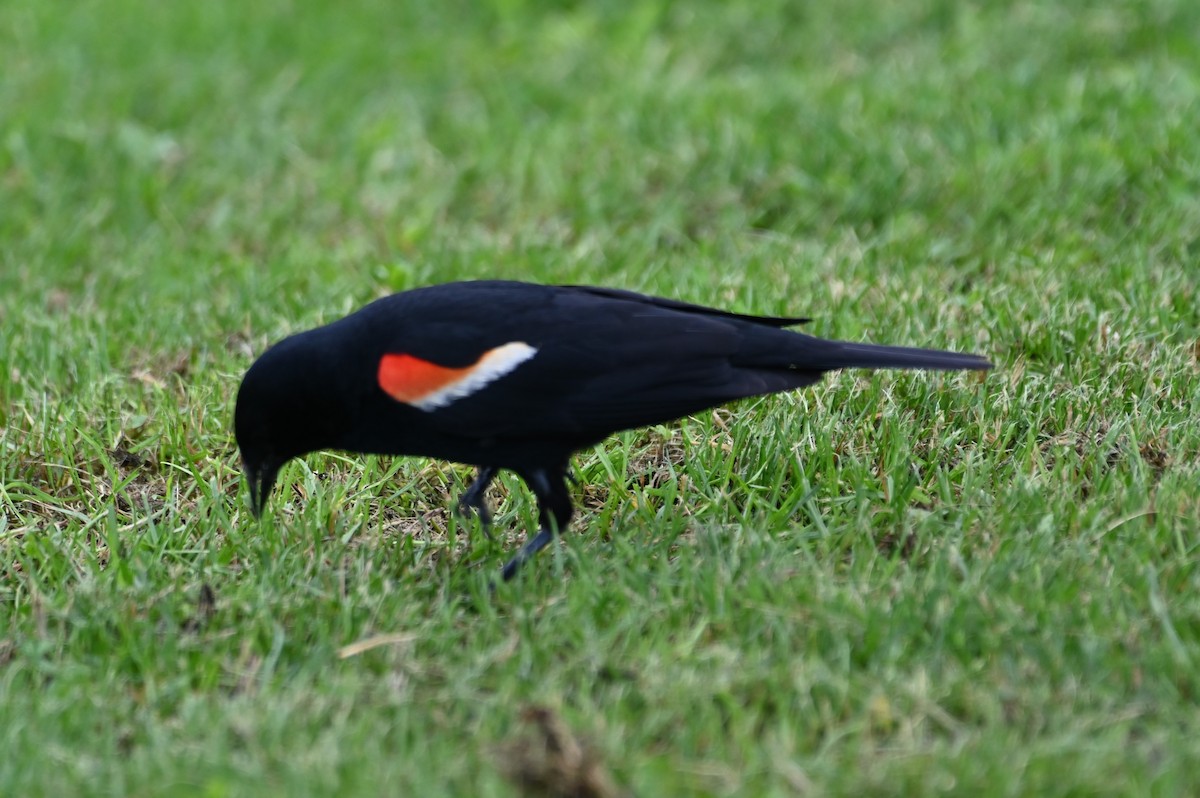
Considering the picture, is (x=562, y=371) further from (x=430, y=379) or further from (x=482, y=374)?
(x=430, y=379)

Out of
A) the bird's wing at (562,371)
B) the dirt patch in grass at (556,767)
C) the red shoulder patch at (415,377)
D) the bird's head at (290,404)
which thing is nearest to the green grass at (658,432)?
the dirt patch in grass at (556,767)

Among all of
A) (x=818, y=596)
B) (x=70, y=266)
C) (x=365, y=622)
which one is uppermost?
(x=818, y=596)

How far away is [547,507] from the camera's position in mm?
3725

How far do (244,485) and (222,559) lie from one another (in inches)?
17.8

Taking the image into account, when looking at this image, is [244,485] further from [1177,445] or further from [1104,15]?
[1104,15]

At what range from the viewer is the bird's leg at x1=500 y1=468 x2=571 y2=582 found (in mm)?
3691

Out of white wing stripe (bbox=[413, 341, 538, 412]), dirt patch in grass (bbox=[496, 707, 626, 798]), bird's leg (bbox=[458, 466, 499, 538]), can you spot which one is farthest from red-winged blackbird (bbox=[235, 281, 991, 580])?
dirt patch in grass (bbox=[496, 707, 626, 798])

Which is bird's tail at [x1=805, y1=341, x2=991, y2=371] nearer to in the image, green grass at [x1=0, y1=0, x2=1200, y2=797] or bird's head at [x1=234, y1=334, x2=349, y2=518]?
green grass at [x1=0, y1=0, x2=1200, y2=797]

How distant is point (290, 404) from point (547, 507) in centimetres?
73

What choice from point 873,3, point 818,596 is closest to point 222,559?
point 818,596

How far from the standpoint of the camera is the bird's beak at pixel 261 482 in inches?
151

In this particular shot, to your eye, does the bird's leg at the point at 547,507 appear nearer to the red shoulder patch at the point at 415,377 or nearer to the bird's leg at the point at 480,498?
the bird's leg at the point at 480,498

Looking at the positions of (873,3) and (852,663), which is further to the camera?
(873,3)

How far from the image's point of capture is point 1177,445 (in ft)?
13.0
